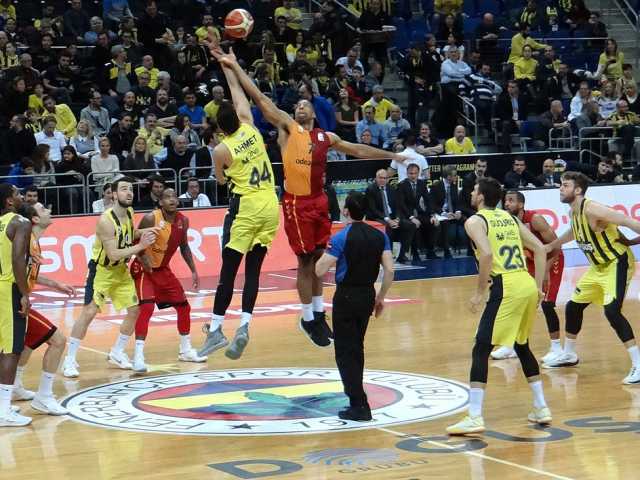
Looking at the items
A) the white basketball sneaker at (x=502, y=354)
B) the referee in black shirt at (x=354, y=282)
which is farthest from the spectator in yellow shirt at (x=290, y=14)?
the referee in black shirt at (x=354, y=282)

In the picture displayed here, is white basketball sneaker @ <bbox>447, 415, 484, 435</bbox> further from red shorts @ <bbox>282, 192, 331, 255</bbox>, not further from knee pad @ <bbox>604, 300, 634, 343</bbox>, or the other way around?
knee pad @ <bbox>604, 300, 634, 343</bbox>

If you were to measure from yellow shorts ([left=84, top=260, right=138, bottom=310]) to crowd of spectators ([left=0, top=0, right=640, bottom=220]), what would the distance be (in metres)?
6.22

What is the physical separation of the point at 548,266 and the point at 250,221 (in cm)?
341

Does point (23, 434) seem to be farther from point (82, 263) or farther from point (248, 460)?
point (82, 263)

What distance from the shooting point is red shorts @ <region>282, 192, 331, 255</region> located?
36.6ft

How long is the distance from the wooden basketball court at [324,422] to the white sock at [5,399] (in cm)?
18

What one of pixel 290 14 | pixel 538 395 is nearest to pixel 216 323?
pixel 538 395

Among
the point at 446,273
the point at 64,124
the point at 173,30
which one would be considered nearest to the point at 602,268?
the point at 446,273

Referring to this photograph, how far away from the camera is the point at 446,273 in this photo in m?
20.5

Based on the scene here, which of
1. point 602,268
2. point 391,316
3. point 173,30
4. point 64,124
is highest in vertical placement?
point 173,30

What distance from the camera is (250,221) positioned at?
1077 cm

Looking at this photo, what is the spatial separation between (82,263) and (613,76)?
14.7 m

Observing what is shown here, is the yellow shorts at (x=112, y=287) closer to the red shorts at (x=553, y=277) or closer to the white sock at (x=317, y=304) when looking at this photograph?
the white sock at (x=317, y=304)

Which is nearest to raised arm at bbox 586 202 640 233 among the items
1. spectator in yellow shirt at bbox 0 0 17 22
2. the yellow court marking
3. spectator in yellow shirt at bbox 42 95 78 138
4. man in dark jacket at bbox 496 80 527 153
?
the yellow court marking
